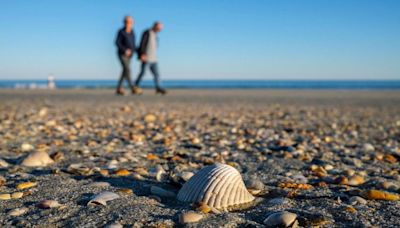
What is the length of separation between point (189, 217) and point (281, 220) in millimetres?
427

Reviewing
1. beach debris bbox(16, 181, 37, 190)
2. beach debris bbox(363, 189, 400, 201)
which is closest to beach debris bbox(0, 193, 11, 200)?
beach debris bbox(16, 181, 37, 190)

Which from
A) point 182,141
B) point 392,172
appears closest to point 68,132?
point 182,141

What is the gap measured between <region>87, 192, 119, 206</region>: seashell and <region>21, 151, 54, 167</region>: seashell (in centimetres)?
123

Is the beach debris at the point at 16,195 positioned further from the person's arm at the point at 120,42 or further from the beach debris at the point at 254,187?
the person's arm at the point at 120,42

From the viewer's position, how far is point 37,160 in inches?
130

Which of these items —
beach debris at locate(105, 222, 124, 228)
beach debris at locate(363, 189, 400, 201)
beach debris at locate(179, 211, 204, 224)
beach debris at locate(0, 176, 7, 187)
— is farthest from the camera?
beach debris at locate(0, 176, 7, 187)

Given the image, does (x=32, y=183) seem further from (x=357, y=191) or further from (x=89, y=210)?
(x=357, y=191)

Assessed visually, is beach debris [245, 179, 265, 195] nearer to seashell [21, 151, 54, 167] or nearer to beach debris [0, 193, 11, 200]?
beach debris [0, 193, 11, 200]

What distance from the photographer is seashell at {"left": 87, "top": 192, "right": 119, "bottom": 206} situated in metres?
2.19

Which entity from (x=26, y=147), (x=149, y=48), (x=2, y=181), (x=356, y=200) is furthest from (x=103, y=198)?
(x=149, y=48)

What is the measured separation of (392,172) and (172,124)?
3757 millimetres

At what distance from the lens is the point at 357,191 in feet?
8.30

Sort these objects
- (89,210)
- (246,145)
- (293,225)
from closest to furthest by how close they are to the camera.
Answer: (293,225) → (89,210) → (246,145)

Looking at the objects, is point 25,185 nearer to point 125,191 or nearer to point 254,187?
point 125,191
